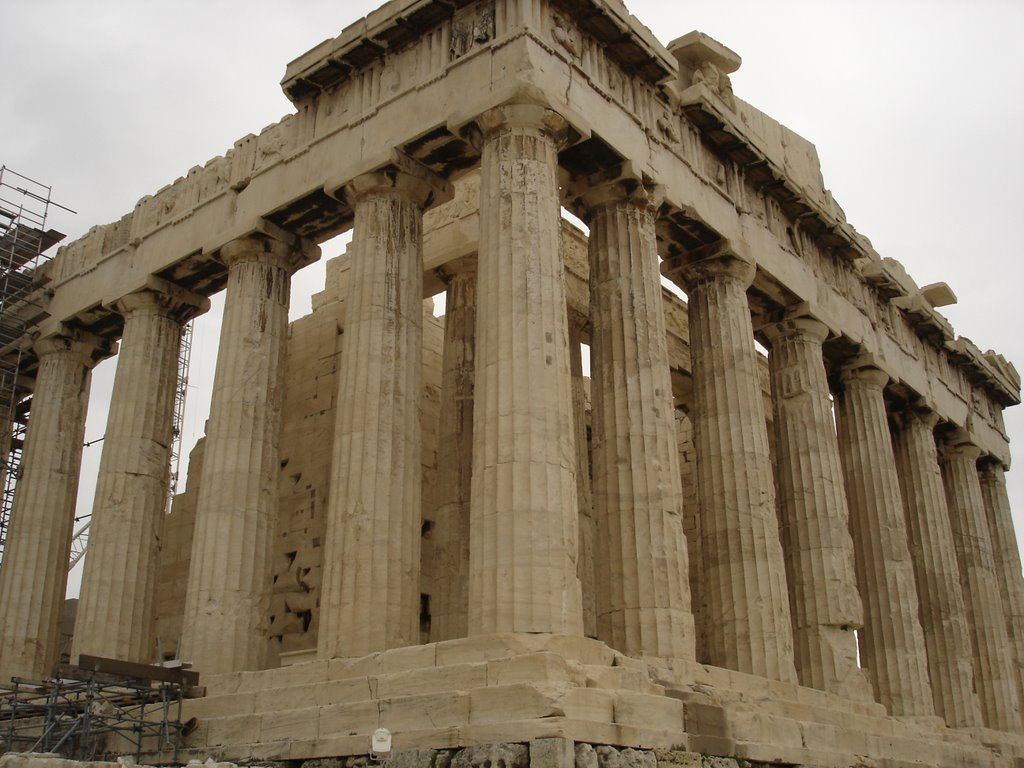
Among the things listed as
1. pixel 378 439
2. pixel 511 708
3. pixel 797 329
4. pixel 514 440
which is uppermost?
pixel 797 329

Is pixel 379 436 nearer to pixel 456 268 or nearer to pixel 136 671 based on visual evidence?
pixel 136 671

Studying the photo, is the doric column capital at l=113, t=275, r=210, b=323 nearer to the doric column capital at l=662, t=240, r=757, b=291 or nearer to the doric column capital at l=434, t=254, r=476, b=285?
the doric column capital at l=434, t=254, r=476, b=285

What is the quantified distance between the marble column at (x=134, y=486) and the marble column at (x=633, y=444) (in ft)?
30.6

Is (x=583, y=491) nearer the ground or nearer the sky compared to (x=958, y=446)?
nearer the ground

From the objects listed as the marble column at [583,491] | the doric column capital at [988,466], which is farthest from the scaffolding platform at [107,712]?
the doric column capital at [988,466]

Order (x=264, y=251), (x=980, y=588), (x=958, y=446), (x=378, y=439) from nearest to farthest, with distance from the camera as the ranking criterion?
(x=378, y=439) → (x=264, y=251) → (x=980, y=588) → (x=958, y=446)

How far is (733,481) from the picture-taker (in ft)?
70.3

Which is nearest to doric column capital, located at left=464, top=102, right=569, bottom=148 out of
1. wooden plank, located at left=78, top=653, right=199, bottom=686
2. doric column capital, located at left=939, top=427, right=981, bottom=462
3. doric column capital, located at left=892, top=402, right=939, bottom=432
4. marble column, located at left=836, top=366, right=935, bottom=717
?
wooden plank, located at left=78, top=653, right=199, bottom=686

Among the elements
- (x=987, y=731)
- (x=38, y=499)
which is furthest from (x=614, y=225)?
(x=987, y=731)

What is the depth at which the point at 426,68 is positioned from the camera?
785 inches

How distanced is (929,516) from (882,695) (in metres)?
5.77

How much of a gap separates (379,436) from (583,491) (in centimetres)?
733

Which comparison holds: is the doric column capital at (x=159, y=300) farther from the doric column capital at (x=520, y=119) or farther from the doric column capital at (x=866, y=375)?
the doric column capital at (x=866, y=375)

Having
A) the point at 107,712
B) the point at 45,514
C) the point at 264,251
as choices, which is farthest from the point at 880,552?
the point at 45,514
